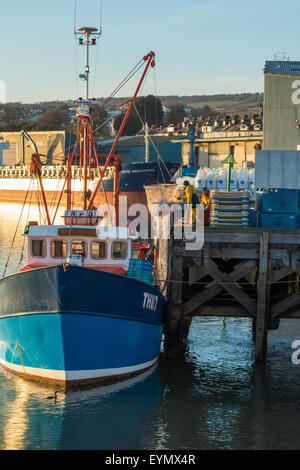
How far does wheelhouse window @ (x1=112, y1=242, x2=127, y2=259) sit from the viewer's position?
19906 mm

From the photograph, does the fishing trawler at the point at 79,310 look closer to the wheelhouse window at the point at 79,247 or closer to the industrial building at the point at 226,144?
the wheelhouse window at the point at 79,247

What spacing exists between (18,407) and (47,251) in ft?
15.7

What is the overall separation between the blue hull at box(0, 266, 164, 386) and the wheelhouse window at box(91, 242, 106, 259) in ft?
6.90

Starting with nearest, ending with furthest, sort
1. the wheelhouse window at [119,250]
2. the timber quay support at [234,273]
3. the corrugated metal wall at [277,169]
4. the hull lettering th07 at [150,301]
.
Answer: the hull lettering th07 at [150,301] → the timber quay support at [234,273] → the wheelhouse window at [119,250] → the corrugated metal wall at [277,169]

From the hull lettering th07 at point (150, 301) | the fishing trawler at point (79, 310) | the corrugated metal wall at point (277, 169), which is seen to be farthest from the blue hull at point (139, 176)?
the hull lettering th07 at point (150, 301)

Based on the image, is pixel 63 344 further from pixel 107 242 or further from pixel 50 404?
pixel 107 242

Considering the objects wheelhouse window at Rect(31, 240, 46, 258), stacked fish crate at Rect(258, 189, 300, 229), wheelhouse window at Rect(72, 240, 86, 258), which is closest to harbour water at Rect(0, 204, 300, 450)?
wheelhouse window at Rect(31, 240, 46, 258)

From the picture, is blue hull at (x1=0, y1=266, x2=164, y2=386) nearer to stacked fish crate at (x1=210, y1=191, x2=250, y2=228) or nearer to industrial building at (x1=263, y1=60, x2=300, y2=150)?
stacked fish crate at (x1=210, y1=191, x2=250, y2=228)

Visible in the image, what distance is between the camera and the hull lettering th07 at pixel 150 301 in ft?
59.5

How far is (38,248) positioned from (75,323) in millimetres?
3681

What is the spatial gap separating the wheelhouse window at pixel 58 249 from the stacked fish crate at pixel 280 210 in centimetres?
657

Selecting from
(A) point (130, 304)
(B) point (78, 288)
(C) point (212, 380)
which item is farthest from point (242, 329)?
(B) point (78, 288)

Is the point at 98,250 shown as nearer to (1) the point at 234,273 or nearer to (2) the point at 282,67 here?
(1) the point at 234,273

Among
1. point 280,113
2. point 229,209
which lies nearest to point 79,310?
point 229,209
